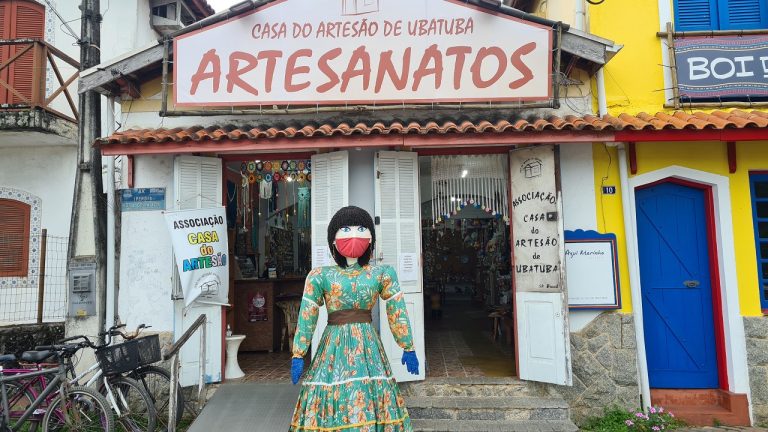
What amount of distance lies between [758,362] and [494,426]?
11.4 feet

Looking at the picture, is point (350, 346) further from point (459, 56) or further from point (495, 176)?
point (459, 56)

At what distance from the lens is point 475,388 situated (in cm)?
582

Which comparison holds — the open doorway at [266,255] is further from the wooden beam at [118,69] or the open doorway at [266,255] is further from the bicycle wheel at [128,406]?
the wooden beam at [118,69]

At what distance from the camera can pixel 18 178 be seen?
29.8 feet

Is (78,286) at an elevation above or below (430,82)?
below

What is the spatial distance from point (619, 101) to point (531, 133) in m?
1.80

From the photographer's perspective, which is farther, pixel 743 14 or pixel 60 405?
pixel 743 14

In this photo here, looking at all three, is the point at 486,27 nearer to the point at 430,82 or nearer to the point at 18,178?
the point at 430,82

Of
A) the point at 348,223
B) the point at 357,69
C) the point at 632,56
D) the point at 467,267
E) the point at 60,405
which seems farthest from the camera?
the point at 467,267

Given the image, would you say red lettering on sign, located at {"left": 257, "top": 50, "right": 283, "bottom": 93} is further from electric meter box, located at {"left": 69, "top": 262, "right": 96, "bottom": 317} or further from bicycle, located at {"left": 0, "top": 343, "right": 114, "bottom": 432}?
bicycle, located at {"left": 0, "top": 343, "right": 114, "bottom": 432}

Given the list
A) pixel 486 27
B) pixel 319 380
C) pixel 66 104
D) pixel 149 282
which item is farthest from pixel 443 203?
pixel 66 104

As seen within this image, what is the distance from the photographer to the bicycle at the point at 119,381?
5.11 meters

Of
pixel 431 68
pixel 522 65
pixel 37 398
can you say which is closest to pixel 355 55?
pixel 431 68

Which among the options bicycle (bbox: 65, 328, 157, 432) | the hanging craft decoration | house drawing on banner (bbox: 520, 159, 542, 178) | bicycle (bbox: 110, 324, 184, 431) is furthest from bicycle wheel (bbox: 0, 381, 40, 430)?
house drawing on banner (bbox: 520, 159, 542, 178)
